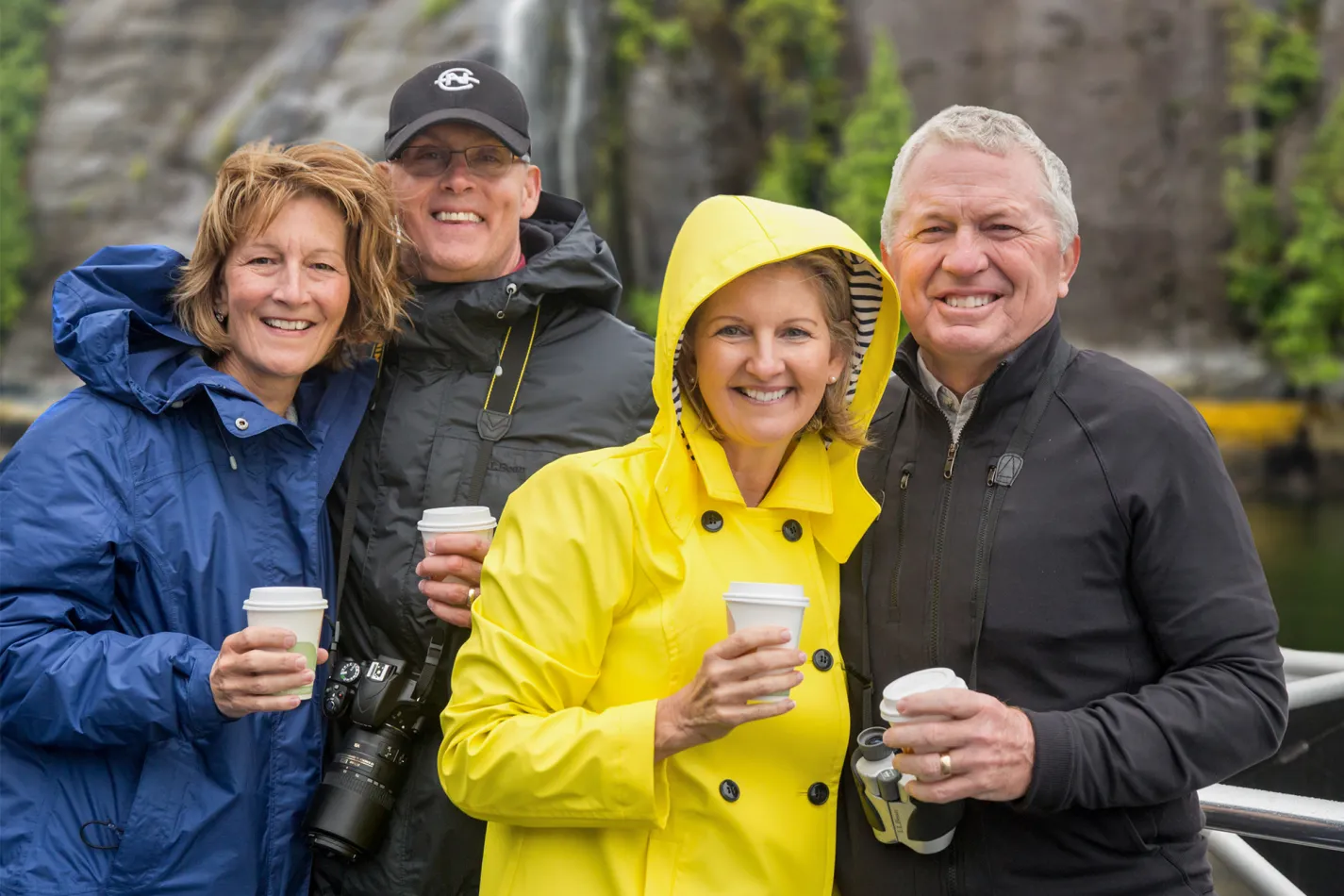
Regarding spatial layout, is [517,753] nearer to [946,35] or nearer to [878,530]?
[878,530]

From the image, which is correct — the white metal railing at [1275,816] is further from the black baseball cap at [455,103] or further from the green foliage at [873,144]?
the green foliage at [873,144]

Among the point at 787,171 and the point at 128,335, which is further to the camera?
the point at 787,171

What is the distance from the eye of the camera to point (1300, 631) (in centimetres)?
1287

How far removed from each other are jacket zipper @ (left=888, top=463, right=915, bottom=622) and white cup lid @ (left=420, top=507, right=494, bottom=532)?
89 cm

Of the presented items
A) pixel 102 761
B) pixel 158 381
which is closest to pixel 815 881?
pixel 102 761

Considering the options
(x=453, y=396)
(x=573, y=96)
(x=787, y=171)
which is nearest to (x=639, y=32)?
(x=573, y=96)

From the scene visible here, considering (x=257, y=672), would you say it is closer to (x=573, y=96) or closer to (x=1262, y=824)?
(x=1262, y=824)

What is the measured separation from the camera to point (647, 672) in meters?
2.39

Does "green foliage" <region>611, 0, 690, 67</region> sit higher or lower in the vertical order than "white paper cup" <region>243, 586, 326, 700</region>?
higher

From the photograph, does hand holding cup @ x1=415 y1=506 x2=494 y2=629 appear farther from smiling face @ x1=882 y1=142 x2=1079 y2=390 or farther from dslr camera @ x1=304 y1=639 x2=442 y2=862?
smiling face @ x1=882 y1=142 x2=1079 y2=390

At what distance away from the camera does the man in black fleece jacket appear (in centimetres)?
230

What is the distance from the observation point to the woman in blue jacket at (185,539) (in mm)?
2584

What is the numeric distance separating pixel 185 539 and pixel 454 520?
57 cm

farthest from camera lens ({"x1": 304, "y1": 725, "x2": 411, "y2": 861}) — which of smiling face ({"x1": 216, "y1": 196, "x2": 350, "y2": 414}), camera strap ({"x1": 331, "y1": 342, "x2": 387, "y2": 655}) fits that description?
smiling face ({"x1": 216, "y1": 196, "x2": 350, "y2": 414})
